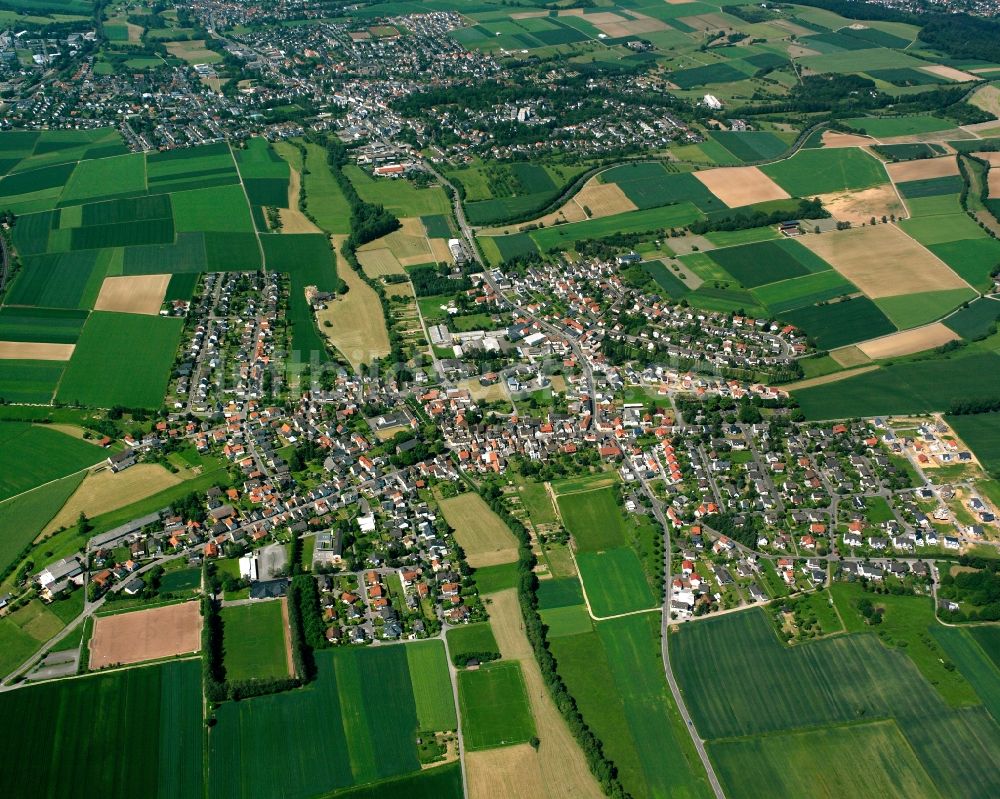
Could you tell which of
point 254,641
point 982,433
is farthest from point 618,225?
point 254,641

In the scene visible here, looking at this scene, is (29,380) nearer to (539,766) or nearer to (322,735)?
(322,735)

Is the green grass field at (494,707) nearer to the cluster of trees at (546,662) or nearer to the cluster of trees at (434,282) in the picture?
the cluster of trees at (546,662)

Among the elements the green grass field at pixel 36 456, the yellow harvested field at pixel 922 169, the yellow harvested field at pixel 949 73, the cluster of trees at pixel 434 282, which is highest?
the yellow harvested field at pixel 949 73

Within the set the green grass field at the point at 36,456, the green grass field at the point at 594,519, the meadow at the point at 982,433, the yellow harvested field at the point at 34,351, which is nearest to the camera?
the green grass field at the point at 594,519

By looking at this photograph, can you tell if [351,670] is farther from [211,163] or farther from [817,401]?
[211,163]

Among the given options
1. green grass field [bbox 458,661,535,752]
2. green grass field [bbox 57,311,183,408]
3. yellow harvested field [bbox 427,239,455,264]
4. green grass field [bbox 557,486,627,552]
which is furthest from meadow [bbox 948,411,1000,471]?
green grass field [bbox 57,311,183,408]

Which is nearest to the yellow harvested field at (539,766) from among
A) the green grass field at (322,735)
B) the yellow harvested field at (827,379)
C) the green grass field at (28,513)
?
the green grass field at (322,735)
